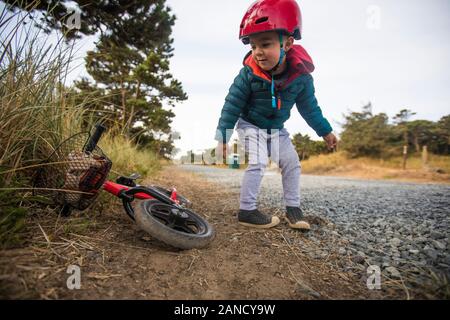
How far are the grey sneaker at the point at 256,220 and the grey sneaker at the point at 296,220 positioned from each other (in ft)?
0.42

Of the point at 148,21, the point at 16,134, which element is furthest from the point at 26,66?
the point at 148,21

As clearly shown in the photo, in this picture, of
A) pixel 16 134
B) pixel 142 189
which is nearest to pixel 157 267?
pixel 142 189

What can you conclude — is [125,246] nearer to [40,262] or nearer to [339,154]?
[40,262]

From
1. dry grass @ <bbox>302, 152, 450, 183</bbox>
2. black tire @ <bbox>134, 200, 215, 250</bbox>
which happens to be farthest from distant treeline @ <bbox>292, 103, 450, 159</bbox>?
black tire @ <bbox>134, 200, 215, 250</bbox>

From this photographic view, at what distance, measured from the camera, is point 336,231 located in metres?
2.02

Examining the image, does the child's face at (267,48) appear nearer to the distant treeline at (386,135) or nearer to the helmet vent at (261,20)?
the helmet vent at (261,20)

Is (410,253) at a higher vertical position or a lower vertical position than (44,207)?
lower

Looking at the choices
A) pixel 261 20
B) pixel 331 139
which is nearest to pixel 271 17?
pixel 261 20

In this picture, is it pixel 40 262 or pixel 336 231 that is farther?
pixel 336 231

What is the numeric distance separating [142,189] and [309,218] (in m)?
1.58

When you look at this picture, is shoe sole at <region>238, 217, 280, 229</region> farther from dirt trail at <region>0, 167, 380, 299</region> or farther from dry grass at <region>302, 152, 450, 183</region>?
dry grass at <region>302, 152, 450, 183</region>
